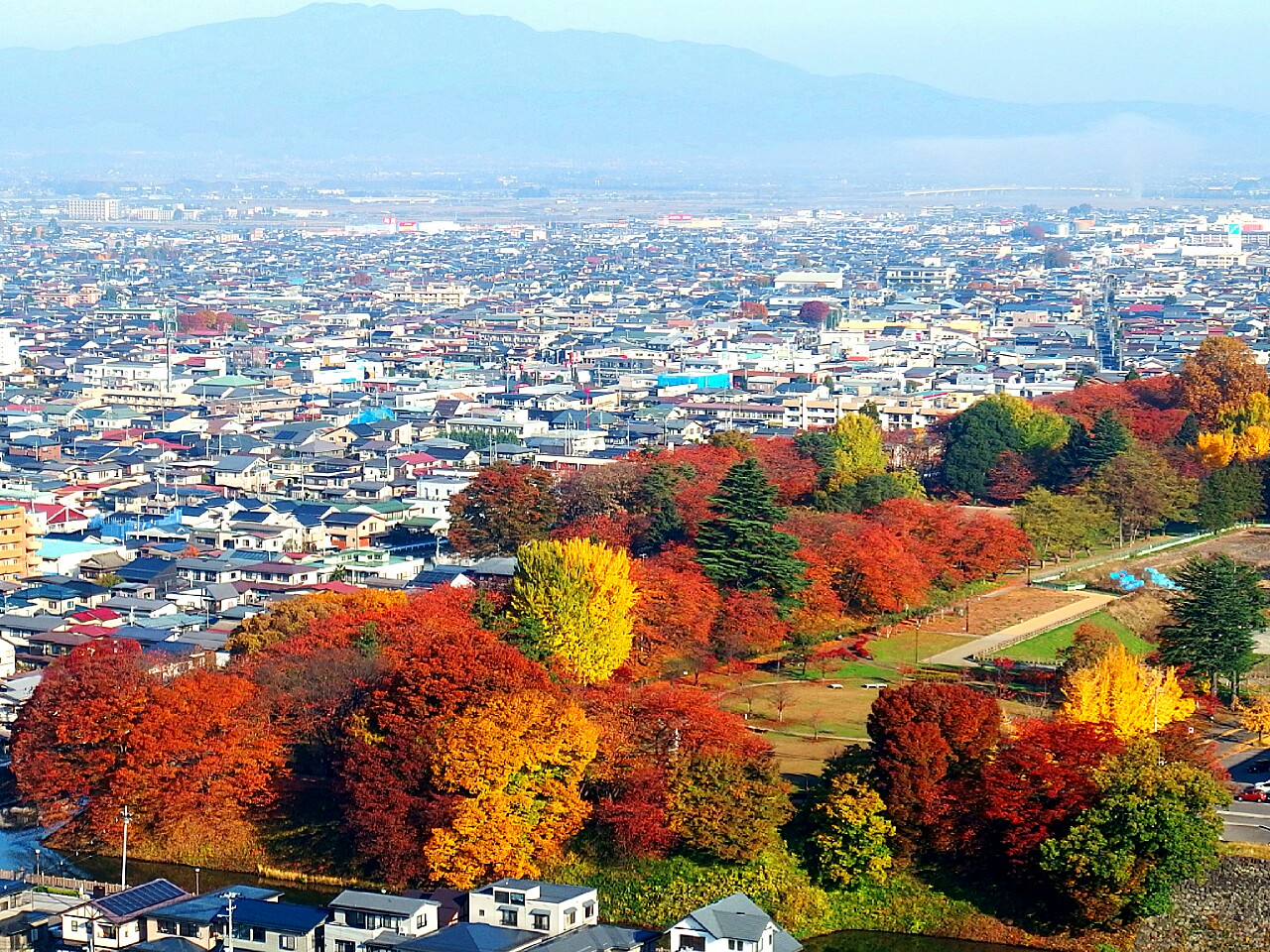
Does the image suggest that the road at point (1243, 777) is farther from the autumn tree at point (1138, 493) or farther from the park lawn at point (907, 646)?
the autumn tree at point (1138, 493)

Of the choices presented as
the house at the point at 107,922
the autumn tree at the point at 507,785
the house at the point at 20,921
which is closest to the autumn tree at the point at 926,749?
the autumn tree at the point at 507,785

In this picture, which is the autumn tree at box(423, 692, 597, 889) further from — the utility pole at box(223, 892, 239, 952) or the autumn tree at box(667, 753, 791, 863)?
the utility pole at box(223, 892, 239, 952)

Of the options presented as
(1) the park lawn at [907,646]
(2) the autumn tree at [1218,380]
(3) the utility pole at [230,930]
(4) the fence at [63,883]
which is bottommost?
(4) the fence at [63,883]

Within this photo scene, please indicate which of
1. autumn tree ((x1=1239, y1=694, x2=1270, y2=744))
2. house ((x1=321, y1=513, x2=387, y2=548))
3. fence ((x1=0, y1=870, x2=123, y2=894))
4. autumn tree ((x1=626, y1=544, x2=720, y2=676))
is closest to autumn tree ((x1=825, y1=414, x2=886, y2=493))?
autumn tree ((x1=626, y1=544, x2=720, y2=676))

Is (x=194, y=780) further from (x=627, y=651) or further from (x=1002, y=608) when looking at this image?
(x=1002, y=608)

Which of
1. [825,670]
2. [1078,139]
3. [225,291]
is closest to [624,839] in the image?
[825,670]

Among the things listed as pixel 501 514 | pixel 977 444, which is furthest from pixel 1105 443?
pixel 501 514
